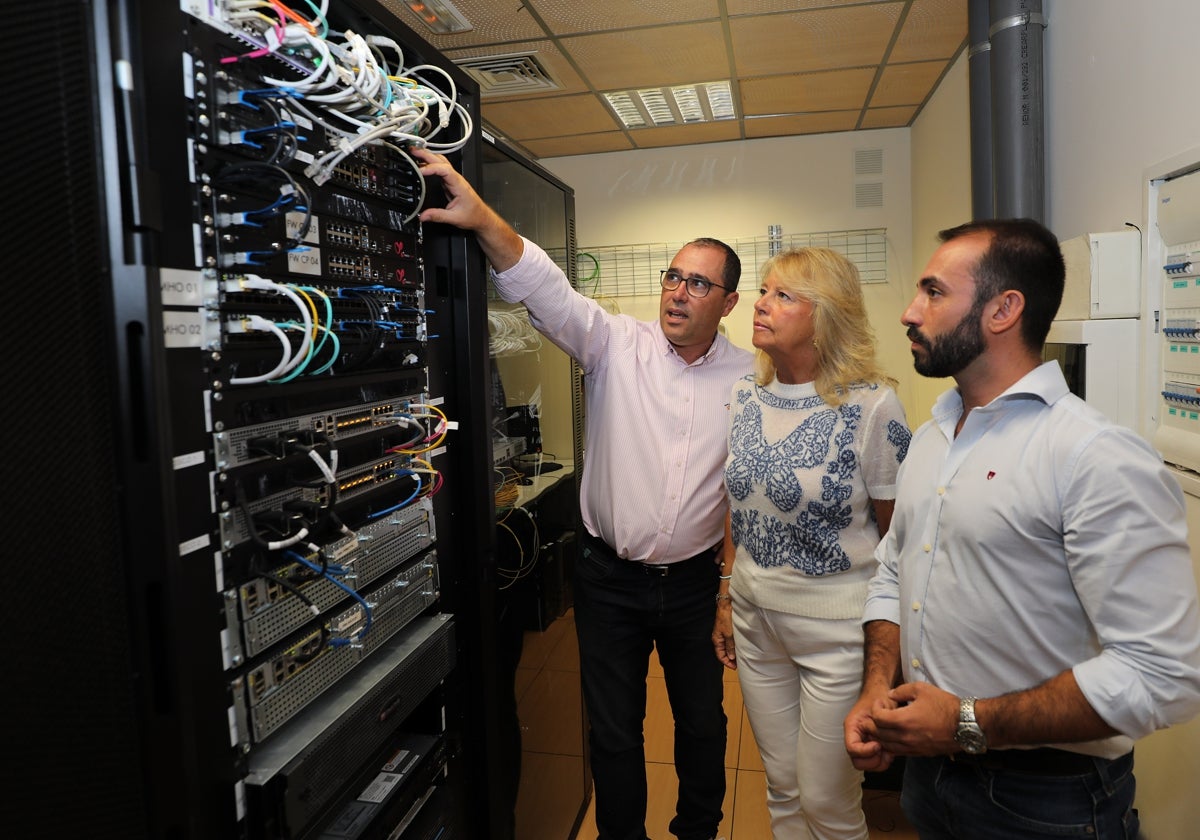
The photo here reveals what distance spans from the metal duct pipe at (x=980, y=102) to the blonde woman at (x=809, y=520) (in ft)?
3.55

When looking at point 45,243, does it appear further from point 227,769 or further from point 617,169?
point 617,169

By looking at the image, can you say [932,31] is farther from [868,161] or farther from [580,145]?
[580,145]

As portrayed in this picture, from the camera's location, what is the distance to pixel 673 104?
4.14 metres

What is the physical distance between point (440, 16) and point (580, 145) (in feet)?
6.45

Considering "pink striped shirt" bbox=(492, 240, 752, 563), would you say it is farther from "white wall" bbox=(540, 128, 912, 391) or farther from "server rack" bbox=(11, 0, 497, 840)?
"white wall" bbox=(540, 128, 912, 391)

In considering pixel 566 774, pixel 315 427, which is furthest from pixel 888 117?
pixel 315 427

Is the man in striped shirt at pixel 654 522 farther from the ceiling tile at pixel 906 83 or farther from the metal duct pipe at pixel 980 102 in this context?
the ceiling tile at pixel 906 83

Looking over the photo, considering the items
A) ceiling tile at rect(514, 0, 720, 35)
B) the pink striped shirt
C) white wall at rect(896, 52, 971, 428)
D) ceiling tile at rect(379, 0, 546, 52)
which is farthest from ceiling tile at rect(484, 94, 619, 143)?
the pink striped shirt

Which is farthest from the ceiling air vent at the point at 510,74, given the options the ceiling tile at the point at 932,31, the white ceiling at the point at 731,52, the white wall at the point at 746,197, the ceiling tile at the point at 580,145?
the ceiling tile at the point at 932,31

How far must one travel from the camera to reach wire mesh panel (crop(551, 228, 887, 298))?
4.72m

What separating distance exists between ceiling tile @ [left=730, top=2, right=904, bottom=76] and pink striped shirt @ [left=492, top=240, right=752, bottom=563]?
179 centimetres

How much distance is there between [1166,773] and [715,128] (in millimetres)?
3881

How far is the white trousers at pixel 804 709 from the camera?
167cm

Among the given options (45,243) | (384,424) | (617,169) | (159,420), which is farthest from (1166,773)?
(617,169)
